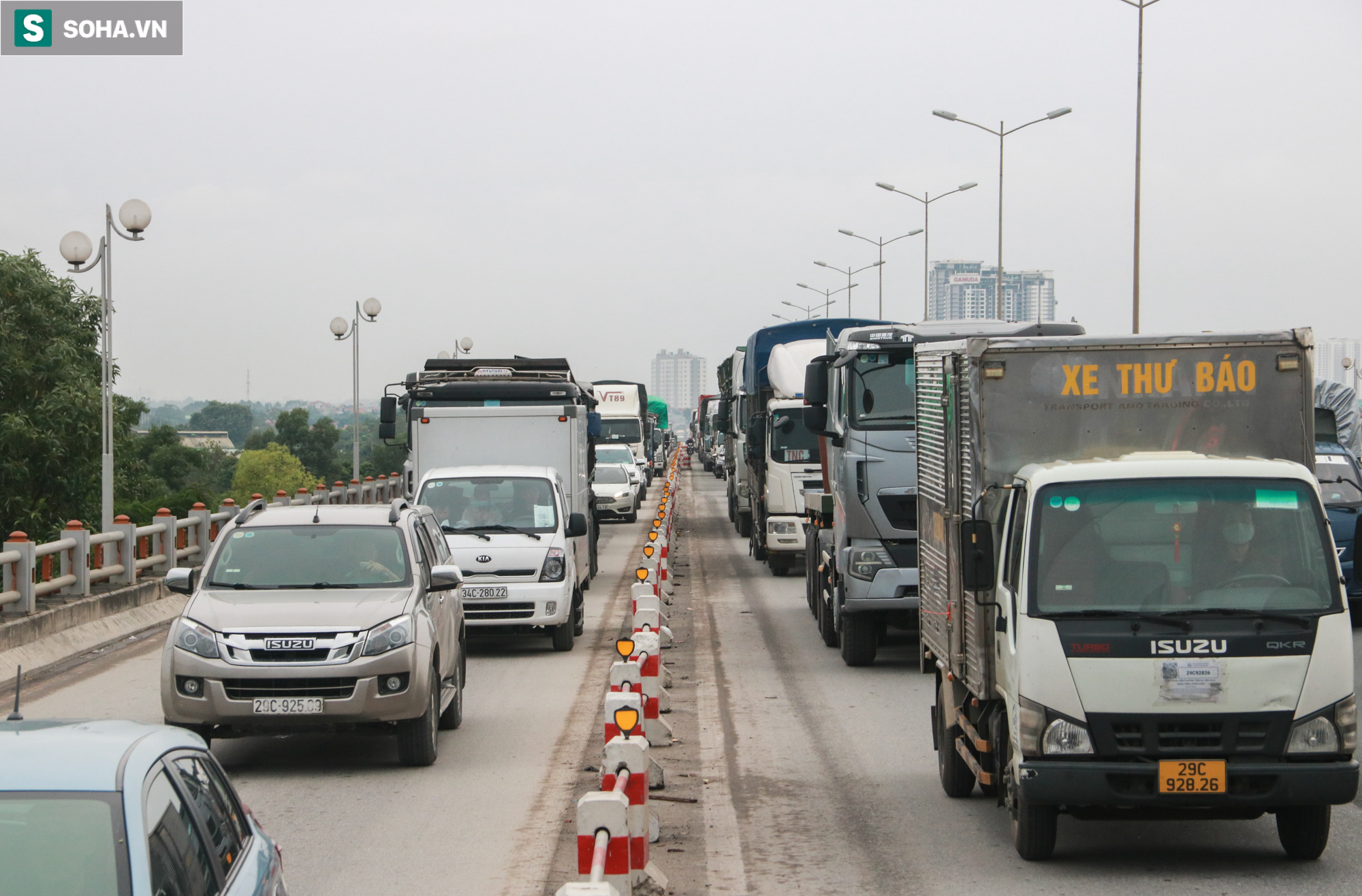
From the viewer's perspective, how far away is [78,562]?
17.6 metres

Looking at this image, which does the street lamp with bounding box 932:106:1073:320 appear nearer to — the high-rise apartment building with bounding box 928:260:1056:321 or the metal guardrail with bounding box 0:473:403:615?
the metal guardrail with bounding box 0:473:403:615

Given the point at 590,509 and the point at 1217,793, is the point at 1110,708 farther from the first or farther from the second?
the point at 590,509

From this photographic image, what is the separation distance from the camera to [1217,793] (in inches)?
278

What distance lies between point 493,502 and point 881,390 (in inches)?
176

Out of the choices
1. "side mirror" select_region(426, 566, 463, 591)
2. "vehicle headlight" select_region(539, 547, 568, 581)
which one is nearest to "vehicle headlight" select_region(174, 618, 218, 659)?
"side mirror" select_region(426, 566, 463, 591)

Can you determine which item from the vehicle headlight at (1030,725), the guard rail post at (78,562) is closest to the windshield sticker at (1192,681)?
the vehicle headlight at (1030,725)

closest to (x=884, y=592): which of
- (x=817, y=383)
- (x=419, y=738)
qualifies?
(x=817, y=383)

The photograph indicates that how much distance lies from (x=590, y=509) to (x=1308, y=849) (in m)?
17.4

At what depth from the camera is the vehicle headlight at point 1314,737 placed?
7.10 metres

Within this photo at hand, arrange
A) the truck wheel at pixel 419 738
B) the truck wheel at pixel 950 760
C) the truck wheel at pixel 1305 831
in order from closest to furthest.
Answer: the truck wheel at pixel 1305 831, the truck wheel at pixel 950 760, the truck wheel at pixel 419 738

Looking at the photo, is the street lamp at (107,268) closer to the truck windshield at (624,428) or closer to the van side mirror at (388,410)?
the van side mirror at (388,410)

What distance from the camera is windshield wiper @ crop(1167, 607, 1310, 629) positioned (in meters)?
7.23

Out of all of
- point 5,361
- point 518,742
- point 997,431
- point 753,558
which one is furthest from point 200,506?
point 5,361

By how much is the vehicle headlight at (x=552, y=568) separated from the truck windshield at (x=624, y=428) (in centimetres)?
3781
